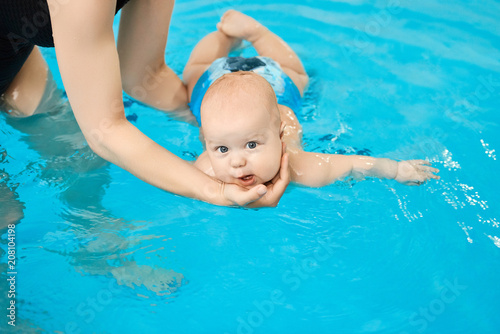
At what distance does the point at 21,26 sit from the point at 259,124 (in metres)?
0.90

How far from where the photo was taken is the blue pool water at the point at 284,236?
77.1 inches

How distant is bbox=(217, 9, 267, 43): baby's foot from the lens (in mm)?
3104

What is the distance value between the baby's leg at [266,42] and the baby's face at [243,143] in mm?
1123

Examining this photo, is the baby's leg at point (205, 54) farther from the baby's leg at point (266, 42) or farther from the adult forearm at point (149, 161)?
the adult forearm at point (149, 161)

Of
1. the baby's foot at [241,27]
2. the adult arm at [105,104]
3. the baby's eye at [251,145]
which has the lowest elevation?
the baby's foot at [241,27]

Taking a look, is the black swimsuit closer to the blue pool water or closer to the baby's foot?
the blue pool water

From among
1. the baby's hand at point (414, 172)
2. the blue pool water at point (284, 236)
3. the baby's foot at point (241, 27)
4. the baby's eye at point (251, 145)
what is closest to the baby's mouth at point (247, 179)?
the baby's eye at point (251, 145)

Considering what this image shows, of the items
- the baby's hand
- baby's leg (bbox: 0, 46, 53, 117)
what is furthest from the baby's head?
baby's leg (bbox: 0, 46, 53, 117)

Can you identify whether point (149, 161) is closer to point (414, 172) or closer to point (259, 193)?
point (259, 193)

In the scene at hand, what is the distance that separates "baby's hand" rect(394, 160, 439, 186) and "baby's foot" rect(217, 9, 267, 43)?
1328 millimetres

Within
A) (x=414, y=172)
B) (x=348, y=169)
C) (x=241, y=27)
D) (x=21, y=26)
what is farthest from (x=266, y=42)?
(x=21, y=26)

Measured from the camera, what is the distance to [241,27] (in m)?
3.12

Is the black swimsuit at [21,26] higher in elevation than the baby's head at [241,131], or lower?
higher

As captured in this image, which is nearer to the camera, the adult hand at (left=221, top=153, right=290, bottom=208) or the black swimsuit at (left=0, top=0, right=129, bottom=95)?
the adult hand at (left=221, top=153, right=290, bottom=208)
